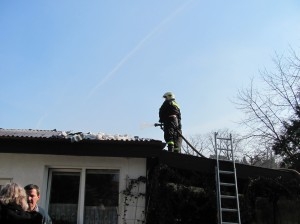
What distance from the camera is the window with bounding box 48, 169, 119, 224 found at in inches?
289

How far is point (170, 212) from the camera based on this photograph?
7328 mm

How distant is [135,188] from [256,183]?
2.71m

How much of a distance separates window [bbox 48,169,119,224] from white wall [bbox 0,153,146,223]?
0.16 meters

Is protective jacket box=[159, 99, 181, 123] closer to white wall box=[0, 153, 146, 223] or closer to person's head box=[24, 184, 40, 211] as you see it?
white wall box=[0, 153, 146, 223]

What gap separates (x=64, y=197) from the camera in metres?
7.48

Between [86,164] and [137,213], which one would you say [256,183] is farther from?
[86,164]

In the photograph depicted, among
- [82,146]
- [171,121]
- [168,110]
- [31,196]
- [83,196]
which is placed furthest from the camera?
[168,110]

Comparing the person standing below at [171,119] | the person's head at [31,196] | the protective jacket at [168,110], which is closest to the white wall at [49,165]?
the person standing below at [171,119]

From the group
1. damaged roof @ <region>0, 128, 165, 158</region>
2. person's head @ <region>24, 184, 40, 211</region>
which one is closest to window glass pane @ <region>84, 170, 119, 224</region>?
damaged roof @ <region>0, 128, 165, 158</region>

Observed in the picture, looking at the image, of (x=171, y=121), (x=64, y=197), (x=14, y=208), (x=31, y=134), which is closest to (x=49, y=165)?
(x=64, y=197)

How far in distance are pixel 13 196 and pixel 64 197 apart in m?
4.13

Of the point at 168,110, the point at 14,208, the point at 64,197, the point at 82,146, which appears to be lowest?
the point at 14,208

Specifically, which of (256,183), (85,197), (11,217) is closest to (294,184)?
(256,183)

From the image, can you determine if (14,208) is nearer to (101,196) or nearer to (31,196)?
(31,196)
